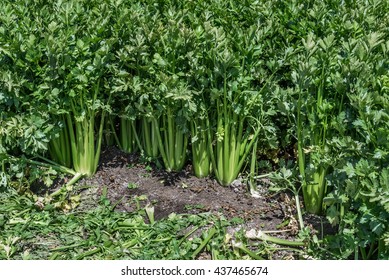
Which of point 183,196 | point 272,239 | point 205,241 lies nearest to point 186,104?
point 183,196

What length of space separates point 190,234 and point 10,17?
2.14m

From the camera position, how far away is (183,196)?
461 centimetres

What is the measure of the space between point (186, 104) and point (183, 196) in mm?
758

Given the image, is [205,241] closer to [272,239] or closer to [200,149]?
[272,239]

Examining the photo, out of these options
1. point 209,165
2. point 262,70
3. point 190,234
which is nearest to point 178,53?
point 262,70

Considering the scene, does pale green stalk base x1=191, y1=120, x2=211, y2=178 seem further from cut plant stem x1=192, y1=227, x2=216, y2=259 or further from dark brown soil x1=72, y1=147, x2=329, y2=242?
cut plant stem x1=192, y1=227, x2=216, y2=259

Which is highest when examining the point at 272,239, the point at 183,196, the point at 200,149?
the point at 200,149

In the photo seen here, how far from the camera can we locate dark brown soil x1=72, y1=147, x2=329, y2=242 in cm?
433

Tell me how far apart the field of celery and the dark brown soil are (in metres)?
0.07

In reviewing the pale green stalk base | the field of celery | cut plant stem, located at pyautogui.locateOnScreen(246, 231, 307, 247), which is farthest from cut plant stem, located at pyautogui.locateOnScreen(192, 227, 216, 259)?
the pale green stalk base

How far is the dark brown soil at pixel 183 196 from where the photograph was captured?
4329 millimetres

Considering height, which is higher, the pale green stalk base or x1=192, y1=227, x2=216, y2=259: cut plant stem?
the pale green stalk base

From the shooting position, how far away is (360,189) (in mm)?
3436
